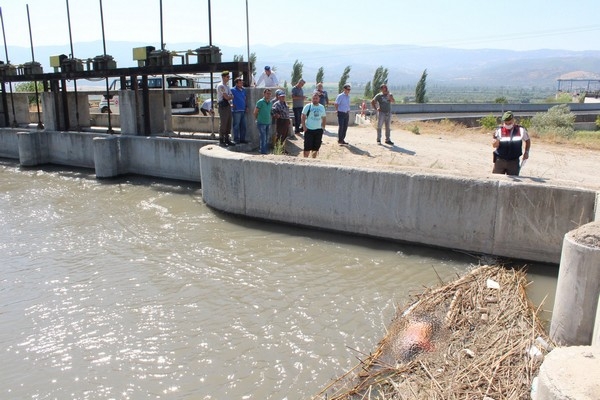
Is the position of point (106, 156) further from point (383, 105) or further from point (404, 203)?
point (404, 203)

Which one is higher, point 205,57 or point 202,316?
point 205,57

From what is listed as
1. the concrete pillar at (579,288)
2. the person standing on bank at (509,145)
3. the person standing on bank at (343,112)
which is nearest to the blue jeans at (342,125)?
the person standing on bank at (343,112)

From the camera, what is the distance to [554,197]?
764 cm

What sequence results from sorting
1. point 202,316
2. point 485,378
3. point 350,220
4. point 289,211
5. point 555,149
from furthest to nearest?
point 555,149 → point 289,211 → point 350,220 → point 202,316 → point 485,378

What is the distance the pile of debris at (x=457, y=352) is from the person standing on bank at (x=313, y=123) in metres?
5.49

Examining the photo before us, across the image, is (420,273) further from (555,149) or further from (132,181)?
(132,181)

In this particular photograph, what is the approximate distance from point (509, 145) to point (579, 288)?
3.70 metres

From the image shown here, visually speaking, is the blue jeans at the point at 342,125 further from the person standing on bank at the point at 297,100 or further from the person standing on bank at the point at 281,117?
the person standing on bank at the point at 297,100

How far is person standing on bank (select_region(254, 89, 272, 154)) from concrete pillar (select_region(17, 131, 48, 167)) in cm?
961

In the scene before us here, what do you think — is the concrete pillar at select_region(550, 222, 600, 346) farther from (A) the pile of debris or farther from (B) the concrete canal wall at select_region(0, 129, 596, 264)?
(B) the concrete canal wall at select_region(0, 129, 596, 264)

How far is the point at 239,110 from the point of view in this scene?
12273mm

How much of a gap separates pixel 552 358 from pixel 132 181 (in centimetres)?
1293

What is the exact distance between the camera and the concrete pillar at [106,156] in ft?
48.7

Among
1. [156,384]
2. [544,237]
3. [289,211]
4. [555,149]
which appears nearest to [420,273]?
[544,237]
